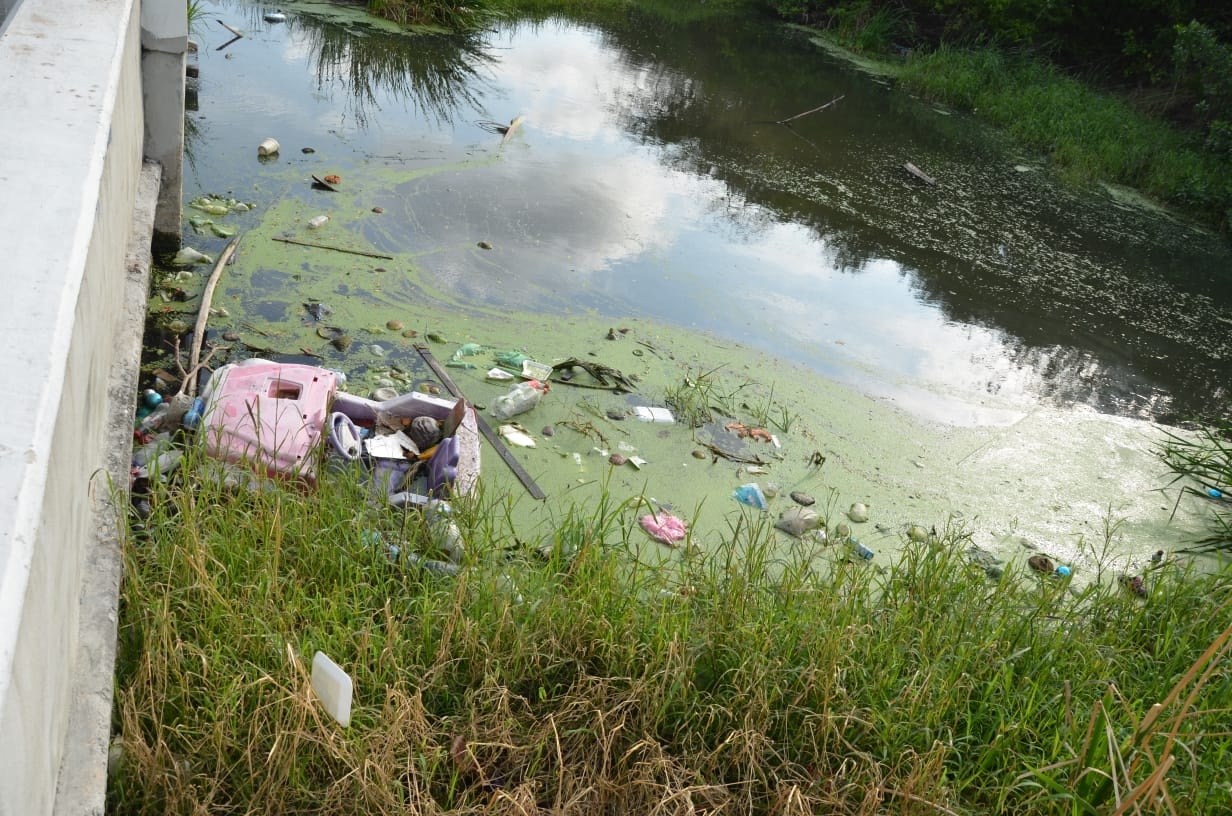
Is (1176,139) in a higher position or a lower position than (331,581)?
higher

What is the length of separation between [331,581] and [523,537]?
2.14 feet

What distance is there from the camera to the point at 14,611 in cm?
98

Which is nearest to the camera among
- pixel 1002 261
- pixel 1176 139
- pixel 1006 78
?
pixel 1002 261

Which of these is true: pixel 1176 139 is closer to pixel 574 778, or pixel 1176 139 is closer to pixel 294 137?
pixel 294 137

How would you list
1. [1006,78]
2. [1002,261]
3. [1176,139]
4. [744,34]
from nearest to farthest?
[1002,261] < [1176,139] < [1006,78] < [744,34]

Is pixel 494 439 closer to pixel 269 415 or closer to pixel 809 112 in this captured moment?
pixel 269 415

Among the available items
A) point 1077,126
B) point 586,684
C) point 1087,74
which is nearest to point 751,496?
point 586,684

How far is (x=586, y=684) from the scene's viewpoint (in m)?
2.11

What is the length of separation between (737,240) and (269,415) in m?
3.51

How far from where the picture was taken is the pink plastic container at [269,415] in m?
2.48

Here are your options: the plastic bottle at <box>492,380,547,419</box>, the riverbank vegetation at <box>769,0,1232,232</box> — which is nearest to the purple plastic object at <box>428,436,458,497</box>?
the plastic bottle at <box>492,380,547,419</box>

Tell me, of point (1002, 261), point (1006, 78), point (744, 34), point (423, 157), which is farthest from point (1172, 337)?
point (744, 34)

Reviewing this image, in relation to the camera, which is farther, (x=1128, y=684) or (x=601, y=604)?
(x=1128, y=684)

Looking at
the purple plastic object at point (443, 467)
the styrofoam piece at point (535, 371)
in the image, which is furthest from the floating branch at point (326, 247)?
the purple plastic object at point (443, 467)
